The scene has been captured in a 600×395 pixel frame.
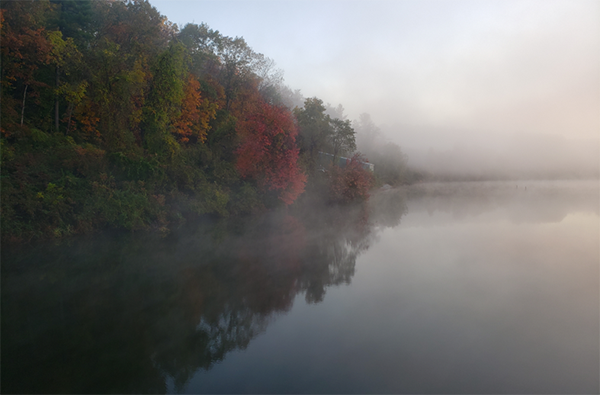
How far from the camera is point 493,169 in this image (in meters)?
85.2

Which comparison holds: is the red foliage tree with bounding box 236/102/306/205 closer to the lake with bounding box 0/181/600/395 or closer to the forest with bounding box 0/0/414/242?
the forest with bounding box 0/0/414/242

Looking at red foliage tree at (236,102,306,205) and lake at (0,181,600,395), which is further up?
red foliage tree at (236,102,306,205)

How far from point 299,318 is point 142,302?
14.3 ft

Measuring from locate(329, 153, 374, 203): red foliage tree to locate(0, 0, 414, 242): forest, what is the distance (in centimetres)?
11

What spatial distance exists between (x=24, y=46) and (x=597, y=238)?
108 ft

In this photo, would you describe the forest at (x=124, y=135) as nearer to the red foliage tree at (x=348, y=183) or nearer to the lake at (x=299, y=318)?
the red foliage tree at (x=348, y=183)

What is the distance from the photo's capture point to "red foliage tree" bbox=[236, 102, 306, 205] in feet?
88.2

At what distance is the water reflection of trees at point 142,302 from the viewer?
20.1 ft

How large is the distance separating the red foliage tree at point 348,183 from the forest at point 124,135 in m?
0.11

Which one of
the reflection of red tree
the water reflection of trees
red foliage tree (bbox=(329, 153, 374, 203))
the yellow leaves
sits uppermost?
the yellow leaves

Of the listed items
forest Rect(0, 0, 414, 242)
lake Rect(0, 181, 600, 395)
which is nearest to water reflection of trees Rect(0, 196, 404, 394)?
lake Rect(0, 181, 600, 395)

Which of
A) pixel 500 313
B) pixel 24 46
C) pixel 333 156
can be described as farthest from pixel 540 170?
pixel 24 46

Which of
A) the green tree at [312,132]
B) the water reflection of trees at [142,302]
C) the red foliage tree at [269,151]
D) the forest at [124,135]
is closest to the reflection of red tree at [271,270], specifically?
the water reflection of trees at [142,302]

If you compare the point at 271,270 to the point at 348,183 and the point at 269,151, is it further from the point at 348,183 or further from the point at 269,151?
the point at 348,183
